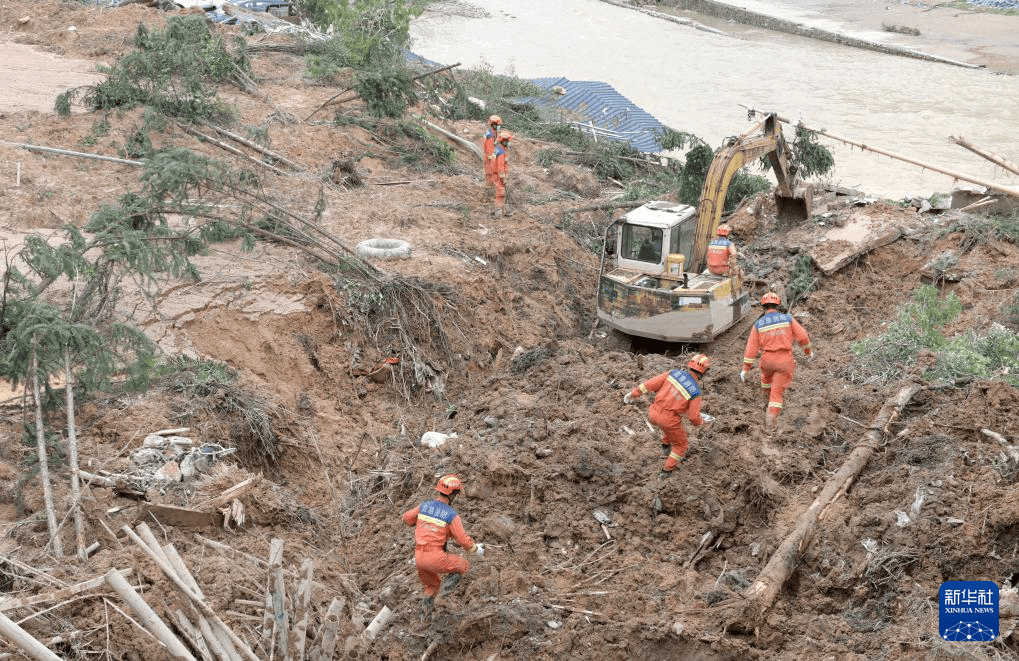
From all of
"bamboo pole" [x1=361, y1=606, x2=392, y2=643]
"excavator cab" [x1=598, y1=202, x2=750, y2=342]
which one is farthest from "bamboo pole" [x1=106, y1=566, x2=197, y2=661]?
"excavator cab" [x1=598, y1=202, x2=750, y2=342]

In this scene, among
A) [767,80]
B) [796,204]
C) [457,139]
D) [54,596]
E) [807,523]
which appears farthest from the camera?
[767,80]

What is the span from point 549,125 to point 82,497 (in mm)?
16096

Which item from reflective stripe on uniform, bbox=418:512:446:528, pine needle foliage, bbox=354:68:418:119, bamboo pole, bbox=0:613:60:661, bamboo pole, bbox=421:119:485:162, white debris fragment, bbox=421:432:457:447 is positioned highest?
pine needle foliage, bbox=354:68:418:119

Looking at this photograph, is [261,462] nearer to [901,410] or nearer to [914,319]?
[901,410]

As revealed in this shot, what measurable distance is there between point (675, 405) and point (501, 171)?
7855 mm

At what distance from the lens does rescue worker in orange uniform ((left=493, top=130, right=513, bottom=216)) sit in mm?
15500

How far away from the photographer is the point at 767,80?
107ft

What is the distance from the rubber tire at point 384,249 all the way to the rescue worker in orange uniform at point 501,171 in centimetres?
278

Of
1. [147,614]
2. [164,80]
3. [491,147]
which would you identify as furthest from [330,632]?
[164,80]

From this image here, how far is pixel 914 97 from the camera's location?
29.9 m

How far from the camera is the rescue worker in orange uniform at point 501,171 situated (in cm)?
1550

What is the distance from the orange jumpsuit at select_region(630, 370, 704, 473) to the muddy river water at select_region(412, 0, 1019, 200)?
12.9m

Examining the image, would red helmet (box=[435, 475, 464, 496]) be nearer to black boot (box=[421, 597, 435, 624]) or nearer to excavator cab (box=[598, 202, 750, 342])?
black boot (box=[421, 597, 435, 624])

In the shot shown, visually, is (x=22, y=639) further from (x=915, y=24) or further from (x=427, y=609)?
(x=915, y=24)
